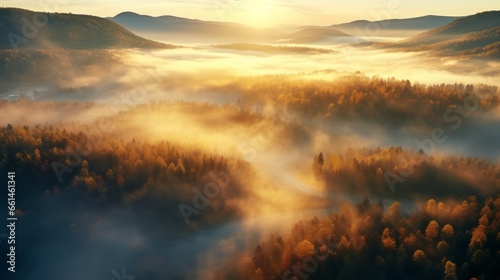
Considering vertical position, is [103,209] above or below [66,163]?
below

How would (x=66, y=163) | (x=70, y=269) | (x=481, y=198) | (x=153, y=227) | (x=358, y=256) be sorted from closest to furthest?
(x=358, y=256)
(x=70, y=269)
(x=153, y=227)
(x=481, y=198)
(x=66, y=163)

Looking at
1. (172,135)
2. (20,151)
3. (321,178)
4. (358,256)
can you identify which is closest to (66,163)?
(20,151)

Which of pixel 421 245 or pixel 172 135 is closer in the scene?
pixel 421 245

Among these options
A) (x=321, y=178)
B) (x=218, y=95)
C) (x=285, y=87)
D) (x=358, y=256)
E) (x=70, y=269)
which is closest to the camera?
(x=358, y=256)

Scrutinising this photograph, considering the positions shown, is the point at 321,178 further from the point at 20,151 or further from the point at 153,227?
the point at 20,151

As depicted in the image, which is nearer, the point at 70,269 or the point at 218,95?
the point at 70,269

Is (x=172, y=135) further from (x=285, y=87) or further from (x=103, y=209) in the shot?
(x=285, y=87)

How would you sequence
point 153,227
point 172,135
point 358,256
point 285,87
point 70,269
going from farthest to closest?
point 285,87 < point 172,135 < point 153,227 < point 70,269 < point 358,256

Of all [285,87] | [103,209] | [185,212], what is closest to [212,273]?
[185,212]

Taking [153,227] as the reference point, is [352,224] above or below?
above
